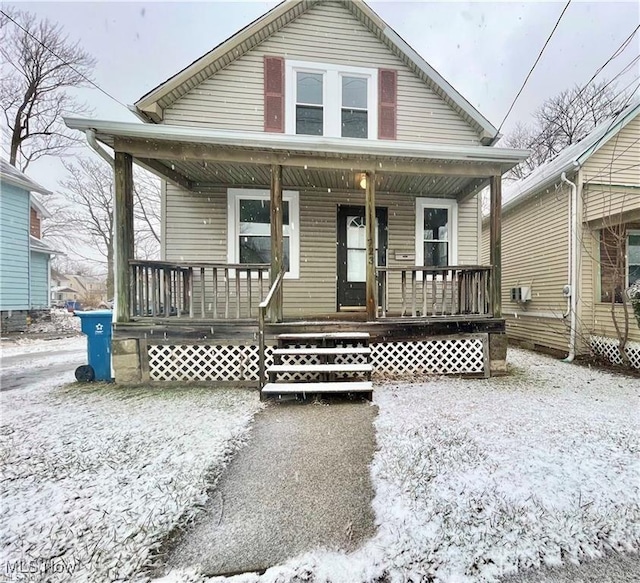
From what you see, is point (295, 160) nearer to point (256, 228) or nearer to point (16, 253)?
point (256, 228)

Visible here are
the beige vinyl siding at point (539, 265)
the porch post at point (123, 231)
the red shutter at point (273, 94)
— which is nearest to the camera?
the porch post at point (123, 231)

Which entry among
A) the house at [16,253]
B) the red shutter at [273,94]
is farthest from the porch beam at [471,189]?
the house at [16,253]

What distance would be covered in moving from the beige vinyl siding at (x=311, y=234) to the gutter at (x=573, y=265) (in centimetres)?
177

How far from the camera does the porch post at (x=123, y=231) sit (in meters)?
4.45

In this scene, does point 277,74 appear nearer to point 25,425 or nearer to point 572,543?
point 25,425

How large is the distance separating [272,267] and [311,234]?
2.09 meters

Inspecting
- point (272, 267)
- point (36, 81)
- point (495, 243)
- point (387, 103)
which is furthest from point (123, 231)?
point (36, 81)

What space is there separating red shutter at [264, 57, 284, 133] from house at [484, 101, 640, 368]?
18.8ft

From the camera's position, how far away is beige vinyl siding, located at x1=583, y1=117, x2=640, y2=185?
254 inches

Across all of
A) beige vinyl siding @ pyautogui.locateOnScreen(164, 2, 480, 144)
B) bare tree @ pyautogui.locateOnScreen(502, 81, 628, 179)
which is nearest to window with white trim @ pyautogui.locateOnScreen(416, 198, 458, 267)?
beige vinyl siding @ pyautogui.locateOnScreen(164, 2, 480, 144)

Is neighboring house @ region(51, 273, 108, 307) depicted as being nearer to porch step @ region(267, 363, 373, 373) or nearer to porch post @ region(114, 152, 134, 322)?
porch post @ region(114, 152, 134, 322)

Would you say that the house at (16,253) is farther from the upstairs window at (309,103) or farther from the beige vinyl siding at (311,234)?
the upstairs window at (309,103)

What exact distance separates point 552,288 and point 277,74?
289 inches

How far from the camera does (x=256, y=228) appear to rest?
20.9ft
